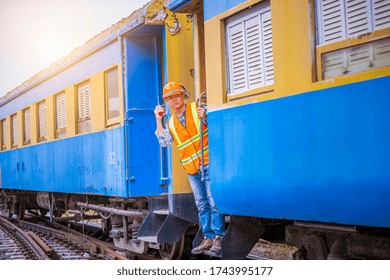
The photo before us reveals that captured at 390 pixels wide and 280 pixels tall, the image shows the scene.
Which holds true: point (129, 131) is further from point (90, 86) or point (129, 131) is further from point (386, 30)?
point (386, 30)

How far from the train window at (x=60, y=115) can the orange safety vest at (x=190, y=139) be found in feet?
8.89

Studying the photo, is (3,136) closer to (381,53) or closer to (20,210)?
(20,210)

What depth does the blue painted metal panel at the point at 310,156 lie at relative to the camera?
105 inches

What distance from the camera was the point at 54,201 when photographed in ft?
26.2

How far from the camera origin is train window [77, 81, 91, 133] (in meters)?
6.20

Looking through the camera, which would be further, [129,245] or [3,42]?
[129,245]

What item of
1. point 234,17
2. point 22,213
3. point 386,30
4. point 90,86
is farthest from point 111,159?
point 22,213

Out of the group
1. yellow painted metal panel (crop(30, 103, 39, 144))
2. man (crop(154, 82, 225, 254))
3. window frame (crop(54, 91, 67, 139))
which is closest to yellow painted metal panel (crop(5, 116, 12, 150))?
yellow painted metal panel (crop(30, 103, 39, 144))

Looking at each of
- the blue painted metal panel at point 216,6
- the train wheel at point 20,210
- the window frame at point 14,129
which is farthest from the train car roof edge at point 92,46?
the train wheel at point 20,210

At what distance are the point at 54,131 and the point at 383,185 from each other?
17.1 ft

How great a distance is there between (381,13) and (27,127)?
6.49 m

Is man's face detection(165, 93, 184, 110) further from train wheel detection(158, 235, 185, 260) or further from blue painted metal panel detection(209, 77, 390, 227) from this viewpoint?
train wheel detection(158, 235, 185, 260)

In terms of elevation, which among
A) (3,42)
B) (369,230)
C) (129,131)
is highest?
(3,42)
